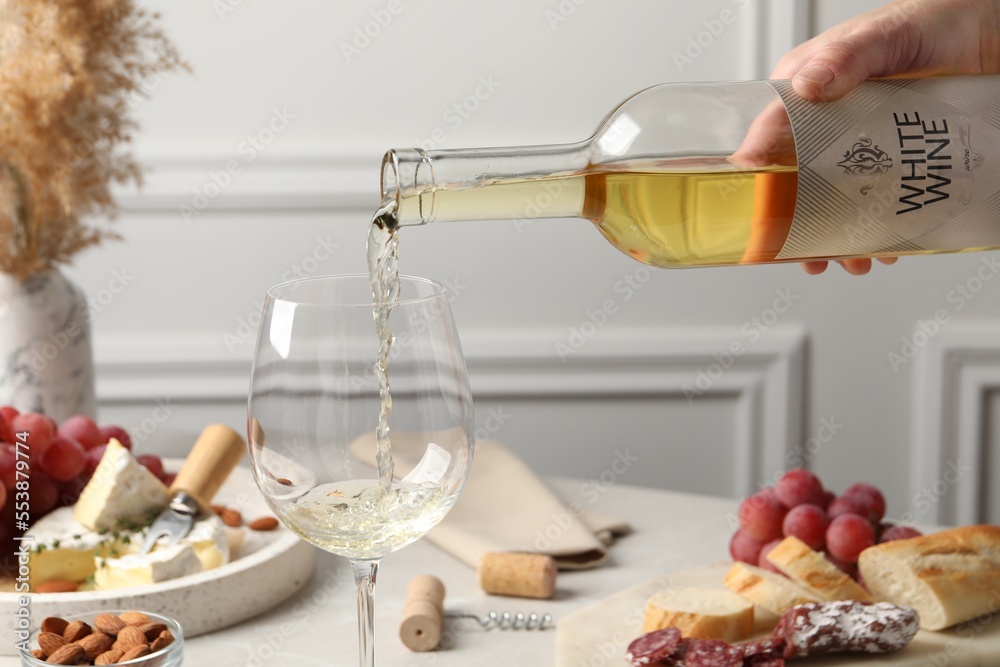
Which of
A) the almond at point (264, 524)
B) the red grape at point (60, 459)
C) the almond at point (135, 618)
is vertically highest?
the red grape at point (60, 459)

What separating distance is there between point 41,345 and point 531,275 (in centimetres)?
105

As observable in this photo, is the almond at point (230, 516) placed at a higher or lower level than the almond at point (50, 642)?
higher

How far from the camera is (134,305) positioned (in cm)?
224

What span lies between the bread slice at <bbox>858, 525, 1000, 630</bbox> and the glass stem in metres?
0.52

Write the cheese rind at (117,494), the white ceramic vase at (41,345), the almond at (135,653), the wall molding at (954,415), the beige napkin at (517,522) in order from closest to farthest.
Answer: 1. the almond at (135,653)
2. the cheese rind at (117,494)
3. the beige napkin at (517,522)
4. the white ceramic vase at (41,345)
5. the wall molding at (954,415)

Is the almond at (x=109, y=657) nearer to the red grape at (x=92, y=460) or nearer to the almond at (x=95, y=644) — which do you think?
the almond at (x=95, y=644)

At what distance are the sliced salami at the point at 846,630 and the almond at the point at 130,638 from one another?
1.67 ft

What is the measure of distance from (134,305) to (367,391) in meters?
1.66

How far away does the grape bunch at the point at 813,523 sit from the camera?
1082 millimetres

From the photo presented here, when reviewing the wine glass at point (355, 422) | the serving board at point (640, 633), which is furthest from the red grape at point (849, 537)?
the wine glass at point (355, 422)

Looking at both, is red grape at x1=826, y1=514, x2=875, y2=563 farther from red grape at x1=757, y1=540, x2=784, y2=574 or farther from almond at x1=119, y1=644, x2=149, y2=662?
almond at x1=119, y1=644, x2=149, y2=662

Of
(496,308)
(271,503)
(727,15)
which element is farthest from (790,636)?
(727,15)

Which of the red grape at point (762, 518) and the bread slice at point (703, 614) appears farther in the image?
the red grape at point (762, 518)

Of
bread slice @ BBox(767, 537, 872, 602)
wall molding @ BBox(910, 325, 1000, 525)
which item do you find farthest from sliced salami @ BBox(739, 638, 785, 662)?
wall molding @ BBox(910, 325, 1000, 525)
